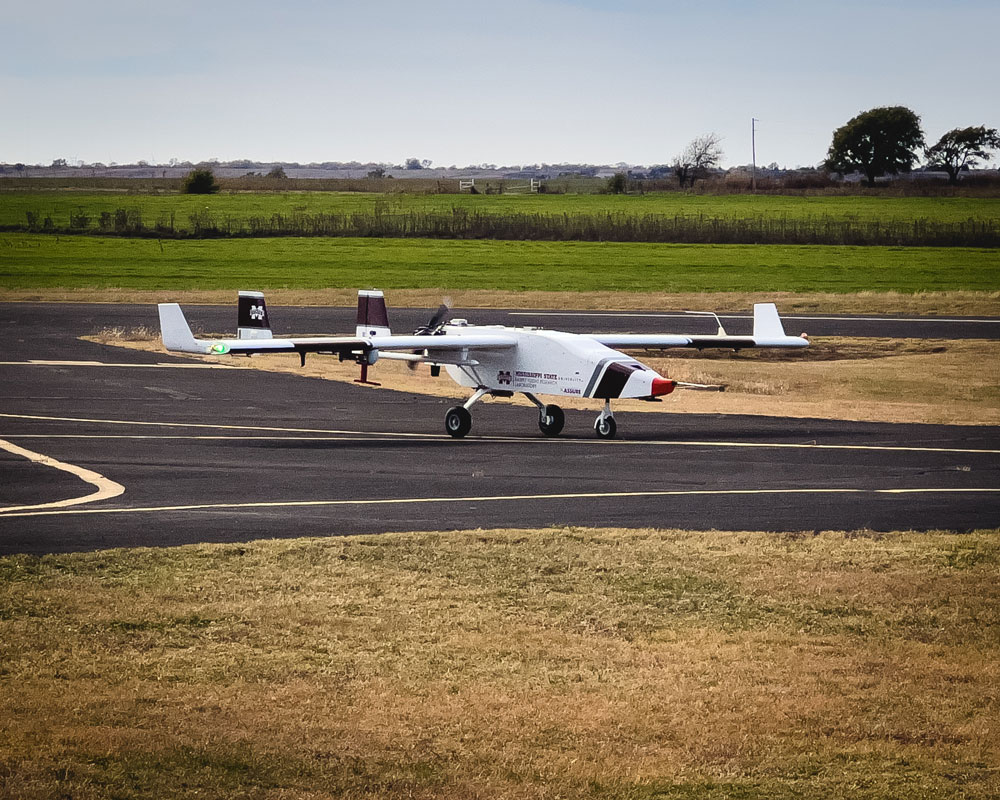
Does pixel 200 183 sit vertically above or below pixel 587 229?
above

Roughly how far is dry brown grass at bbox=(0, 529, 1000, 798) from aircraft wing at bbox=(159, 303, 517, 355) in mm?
10323

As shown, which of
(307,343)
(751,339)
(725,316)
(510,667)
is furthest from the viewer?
(725,316)

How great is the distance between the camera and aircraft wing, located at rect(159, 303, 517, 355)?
29188mm

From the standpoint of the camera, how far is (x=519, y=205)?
445 feet

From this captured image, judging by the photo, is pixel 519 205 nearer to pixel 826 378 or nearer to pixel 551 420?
pixel 826 378

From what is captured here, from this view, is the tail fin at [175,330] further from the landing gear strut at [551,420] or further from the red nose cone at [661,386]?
the red nose cone at [661,386]

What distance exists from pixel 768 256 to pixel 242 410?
6226 cm

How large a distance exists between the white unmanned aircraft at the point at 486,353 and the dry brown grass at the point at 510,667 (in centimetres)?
1005

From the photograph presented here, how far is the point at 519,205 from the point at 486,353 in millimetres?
105069

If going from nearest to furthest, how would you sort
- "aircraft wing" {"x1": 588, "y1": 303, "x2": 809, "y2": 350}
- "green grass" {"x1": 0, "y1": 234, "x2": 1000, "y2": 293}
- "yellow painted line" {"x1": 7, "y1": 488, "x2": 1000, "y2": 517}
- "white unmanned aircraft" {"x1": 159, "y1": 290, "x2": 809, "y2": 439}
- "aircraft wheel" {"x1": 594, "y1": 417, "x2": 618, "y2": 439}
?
"yellow painted line" {"x1": 7, "y1": 488, "x2": 1000, "y2": 517} → "white unmanned aircraft" {"x1": 159, "y1": 290, "x2": 809, "y2": 439} → "aircraft wheel" {"x1": 594, "y1": 417, "x2": 618, "y2": 439} → "aircraft wing" {"x1": 588, "y1": 303, "x2": 809, "y2": 350} → "green grass" {"x1": 0, "y1": 234, "x2": 1000, "y2": 293}

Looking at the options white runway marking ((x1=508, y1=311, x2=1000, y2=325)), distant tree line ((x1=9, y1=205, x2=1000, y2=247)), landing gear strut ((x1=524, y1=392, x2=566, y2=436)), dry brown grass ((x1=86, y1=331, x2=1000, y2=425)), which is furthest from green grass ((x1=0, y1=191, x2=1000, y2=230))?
landing gear strut ((x1=524, y1=392, x2=566, y2=436))

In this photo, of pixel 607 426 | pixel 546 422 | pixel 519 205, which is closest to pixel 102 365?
pixel 546 422

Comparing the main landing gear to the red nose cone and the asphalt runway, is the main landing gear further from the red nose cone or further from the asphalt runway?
the red nose cone

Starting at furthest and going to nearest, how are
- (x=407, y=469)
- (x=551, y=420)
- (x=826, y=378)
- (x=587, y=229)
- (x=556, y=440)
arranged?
(x=587, y=229) < (x=826, y=378) < (x=551, y=420) < (x=556, y=440) < (x=407, y=469)
